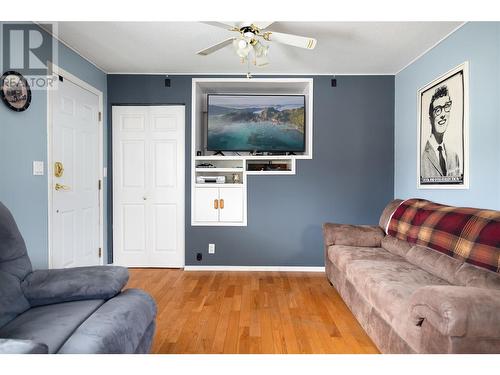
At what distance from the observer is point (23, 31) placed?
2.26m

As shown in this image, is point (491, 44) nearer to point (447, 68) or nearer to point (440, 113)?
point (447, 68)

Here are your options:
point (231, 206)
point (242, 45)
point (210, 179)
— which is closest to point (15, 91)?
→ point (242, 45)

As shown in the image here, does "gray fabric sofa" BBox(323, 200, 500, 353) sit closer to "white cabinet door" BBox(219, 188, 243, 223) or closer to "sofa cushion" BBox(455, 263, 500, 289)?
"sofa cushion" BBox(455, 263, 500, 289)

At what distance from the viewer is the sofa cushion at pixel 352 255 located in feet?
7.83

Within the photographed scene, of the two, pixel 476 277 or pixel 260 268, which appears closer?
pixel 476 277

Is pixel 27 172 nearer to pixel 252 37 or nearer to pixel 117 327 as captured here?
pixel 117 327

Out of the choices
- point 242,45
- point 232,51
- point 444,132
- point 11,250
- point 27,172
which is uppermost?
point 232,51

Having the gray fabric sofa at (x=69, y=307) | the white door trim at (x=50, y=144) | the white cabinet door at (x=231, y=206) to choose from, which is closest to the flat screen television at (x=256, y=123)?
the white cabinet door at (x=231, y=206)

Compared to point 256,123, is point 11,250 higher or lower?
lower

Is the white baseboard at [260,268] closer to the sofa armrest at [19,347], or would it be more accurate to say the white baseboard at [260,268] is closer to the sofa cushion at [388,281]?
the sofa cushion at [388,281]

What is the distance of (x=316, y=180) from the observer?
357 cm

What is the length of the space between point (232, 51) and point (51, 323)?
108 inches

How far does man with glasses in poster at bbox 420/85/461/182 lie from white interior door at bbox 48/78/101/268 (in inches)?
142
